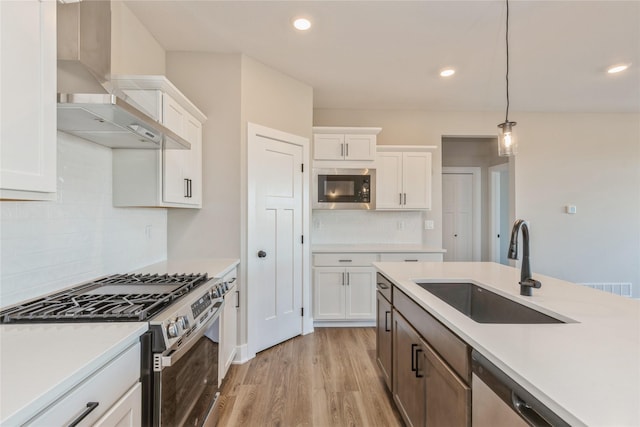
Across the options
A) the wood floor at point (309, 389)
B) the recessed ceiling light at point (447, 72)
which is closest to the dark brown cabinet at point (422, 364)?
the wood floor at point (309, 389)

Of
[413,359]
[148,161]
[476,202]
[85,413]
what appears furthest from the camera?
[476,202]

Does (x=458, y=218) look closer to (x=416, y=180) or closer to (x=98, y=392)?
(x=416, y=180)

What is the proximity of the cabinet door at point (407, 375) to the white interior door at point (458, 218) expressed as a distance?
3835mm

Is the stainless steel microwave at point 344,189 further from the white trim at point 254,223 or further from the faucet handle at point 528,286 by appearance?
the faucet handle at point 528,286

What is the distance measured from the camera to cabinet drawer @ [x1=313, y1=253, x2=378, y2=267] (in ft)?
11.1

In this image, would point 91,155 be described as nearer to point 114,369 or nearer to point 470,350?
point 114,369

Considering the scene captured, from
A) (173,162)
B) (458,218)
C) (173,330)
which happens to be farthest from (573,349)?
(458,218)

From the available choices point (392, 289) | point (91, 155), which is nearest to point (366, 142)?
point (392, 289)

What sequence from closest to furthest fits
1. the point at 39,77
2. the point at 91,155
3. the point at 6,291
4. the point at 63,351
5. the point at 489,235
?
the point at 63,351 < the point at 39,77 < the point at 6,291 < the point at 91,155 < the point at 489,235

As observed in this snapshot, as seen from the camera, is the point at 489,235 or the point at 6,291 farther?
the point at 489,235

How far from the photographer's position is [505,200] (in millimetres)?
5371

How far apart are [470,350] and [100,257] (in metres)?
2.05

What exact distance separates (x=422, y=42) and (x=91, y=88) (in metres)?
2.43

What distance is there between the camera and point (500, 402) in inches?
34.1
